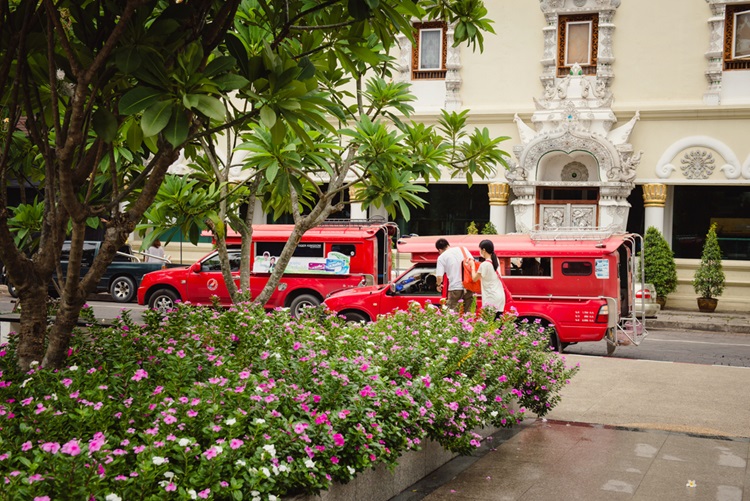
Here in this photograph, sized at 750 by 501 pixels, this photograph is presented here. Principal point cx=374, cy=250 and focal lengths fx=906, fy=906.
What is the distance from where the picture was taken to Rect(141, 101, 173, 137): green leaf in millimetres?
3961

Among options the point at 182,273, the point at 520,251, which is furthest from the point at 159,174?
the point at 182,273

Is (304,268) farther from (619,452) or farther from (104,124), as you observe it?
(104,124)

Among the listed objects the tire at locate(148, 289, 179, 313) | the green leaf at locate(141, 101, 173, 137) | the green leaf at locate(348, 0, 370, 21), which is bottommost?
the tire at locate(148, 289, 179, 313)

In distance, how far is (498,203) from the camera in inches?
1008

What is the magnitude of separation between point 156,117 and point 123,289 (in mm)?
21119

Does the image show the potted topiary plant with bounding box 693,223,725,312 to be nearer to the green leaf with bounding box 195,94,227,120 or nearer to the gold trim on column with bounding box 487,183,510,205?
the gold trim on column with bounding box 487,183,510,205

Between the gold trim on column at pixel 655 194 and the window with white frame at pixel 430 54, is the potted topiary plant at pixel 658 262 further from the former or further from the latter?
the window with white frame at pixel 430 54

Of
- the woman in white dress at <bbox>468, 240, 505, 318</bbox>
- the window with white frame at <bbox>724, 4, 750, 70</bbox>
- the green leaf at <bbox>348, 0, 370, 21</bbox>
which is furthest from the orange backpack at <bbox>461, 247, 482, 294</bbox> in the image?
the window with white frame at <bbox>724, 4, 750, 70</bbox>

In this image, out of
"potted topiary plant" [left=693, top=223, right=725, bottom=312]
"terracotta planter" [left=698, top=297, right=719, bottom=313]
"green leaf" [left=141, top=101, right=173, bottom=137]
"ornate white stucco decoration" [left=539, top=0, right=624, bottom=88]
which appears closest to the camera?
"green leaf" [left=141, top=101, right=173, bottom=137]

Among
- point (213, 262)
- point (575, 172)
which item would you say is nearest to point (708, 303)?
point (575, 172)

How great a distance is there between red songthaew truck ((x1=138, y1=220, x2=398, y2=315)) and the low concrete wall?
40.7 ft

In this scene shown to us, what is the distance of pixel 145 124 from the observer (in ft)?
13.1

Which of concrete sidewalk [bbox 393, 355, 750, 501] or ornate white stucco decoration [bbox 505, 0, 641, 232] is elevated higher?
ornate white stucco decoration [bbox 505, 0, 641, 232]

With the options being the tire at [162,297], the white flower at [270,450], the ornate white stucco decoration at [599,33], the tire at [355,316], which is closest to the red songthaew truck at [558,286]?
the tire at [355,316]
